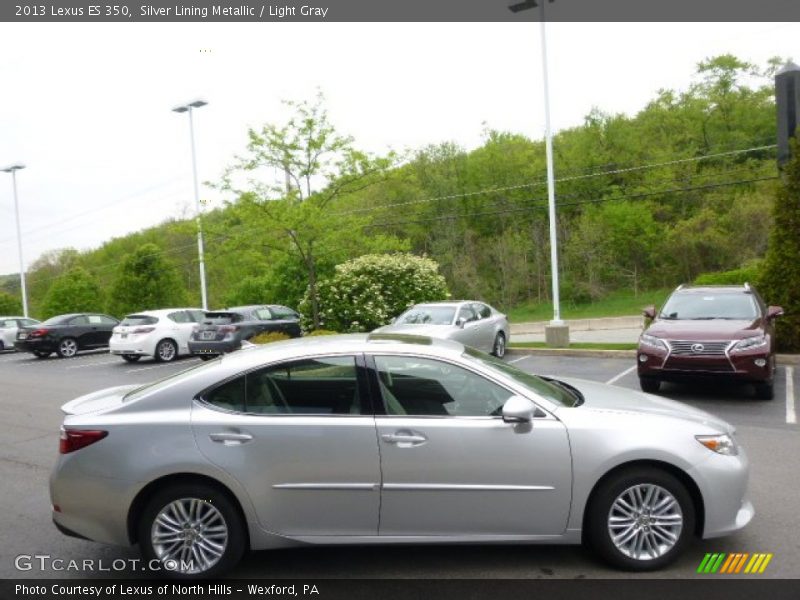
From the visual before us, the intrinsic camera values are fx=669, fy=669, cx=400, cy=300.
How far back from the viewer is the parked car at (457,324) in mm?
13922

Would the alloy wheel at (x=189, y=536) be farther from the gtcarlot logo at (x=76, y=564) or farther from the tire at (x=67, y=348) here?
the tire at (x=67, y=348)

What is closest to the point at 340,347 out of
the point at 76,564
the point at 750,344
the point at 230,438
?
the point at 230,438

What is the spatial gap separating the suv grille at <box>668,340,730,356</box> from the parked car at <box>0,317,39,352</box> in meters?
25.3

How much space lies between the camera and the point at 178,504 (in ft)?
13.5

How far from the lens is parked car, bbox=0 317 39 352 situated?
27219mm

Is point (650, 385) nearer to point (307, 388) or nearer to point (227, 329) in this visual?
point (307, 388)

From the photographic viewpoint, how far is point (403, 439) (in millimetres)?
4105

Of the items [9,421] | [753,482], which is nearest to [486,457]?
[753,482]

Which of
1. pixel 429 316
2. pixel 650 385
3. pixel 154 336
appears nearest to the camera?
pixel 650 385

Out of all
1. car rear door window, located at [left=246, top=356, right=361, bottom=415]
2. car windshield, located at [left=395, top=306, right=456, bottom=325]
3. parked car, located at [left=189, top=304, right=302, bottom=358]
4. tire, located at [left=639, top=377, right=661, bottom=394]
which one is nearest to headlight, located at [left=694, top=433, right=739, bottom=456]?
car rear door window, located at [left=246, top=356, right=361, bottom=415]

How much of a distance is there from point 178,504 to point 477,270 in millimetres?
45322

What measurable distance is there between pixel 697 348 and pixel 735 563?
5757mm

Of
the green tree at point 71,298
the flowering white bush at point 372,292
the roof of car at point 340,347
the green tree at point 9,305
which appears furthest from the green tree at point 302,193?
the green tree at point 9,305

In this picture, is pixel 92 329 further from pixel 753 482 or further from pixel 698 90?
pixel 698 90
